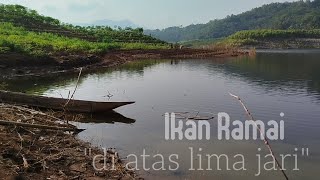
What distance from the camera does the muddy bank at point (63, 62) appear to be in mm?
31484

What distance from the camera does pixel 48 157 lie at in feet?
34.6

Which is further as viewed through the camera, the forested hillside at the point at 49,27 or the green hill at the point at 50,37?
the forested hillside at the point at 49,27

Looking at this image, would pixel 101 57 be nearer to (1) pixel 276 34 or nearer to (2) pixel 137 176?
(2) pixel 137 176

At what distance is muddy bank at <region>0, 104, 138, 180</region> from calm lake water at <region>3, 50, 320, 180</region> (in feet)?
3.15

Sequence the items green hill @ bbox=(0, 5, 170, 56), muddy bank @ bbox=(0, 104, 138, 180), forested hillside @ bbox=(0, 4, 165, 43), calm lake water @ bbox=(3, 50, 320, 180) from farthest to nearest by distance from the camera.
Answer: forested hillside @ bbox=(0, 4, 165, 43) < green hill @ bbox=(0, 5, 170, 56) < calm lake water @ bbox=(3, 50, 320, 180) < muddy bank @ bbox=(0, 104, 138, 180)

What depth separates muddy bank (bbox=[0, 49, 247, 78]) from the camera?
31.5 metres

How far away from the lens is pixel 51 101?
1728cm

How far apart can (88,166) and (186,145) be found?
4.34 meters

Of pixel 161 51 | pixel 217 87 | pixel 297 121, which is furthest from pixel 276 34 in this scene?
pixel 297 121

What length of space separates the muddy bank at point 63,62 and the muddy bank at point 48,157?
61.4ft

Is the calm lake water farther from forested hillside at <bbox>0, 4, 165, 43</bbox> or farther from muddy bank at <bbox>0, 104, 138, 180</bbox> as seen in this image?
forested hillside at <bbox>0, 4, 165, 43</bbox>

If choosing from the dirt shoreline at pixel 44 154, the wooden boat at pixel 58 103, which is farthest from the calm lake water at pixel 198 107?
the dirt shoreline at pixel 44 154

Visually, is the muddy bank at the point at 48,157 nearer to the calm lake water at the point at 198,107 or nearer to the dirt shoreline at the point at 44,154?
the dirt shoreline at the point at 44,154

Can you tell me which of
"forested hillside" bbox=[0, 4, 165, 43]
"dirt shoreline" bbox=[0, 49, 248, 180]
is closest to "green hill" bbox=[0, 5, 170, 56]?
"forested hillside" bbox=[0, 4, 165, 43]
